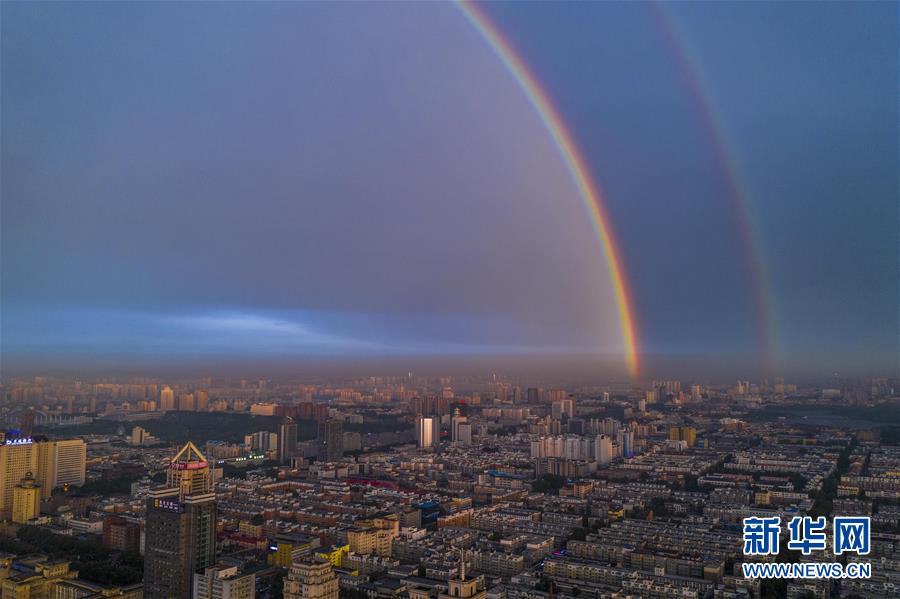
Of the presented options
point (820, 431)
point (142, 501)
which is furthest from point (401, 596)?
point (820, 431)

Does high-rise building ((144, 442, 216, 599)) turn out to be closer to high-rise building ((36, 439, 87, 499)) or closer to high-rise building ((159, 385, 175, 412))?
Answer: high-rise building ((36, 439, 87, 499))

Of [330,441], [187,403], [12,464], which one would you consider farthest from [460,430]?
[12,464]

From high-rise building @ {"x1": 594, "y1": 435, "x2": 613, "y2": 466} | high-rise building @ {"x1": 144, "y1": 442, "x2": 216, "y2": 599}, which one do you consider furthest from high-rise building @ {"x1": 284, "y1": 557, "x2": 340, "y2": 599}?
high-rise building @ {"x1": 594, "y1": 435, "x2": 613, "y2": 466}

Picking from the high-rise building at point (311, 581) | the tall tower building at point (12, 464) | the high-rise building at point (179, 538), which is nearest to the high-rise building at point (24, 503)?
the tall tower building at point (12, 464)

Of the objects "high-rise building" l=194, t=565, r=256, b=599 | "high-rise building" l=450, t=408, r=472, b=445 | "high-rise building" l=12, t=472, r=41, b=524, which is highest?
"high-rise building" l=194, t=565, r=256, b=599

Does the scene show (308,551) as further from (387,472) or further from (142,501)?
(387,472)

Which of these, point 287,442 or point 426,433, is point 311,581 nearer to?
point 287,442
